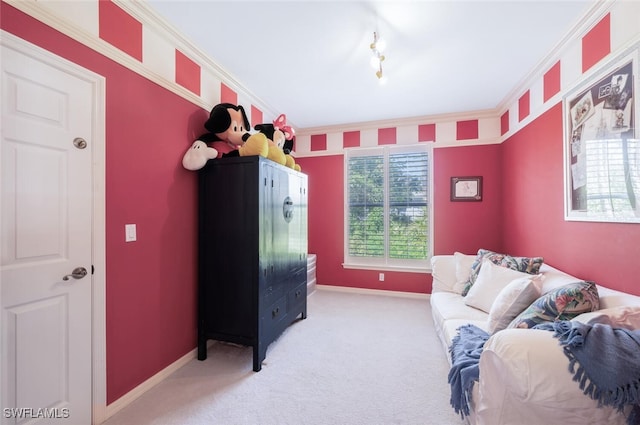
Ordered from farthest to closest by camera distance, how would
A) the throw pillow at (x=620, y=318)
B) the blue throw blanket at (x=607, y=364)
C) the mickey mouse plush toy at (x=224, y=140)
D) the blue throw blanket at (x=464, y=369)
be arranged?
the mickey mouse plush toy at (x=224, y=140), the blue throw blanket at (x=464, y=369), the throw pillow at (x=620, y=318), the blue throw blanket at (x=607, y=364)

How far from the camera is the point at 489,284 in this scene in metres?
2.25

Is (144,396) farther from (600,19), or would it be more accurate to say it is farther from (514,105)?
(514,105)

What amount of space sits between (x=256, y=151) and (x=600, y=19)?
8.66ft

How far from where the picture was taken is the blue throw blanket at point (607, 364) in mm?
885

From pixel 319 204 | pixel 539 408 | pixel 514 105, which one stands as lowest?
pixel 539 408

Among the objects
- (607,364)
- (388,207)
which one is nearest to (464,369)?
(607,364)

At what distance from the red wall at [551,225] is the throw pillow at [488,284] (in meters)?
0.43

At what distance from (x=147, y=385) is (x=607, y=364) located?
2.58 metres

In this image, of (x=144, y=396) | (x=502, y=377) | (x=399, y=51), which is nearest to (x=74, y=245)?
(x=144, y=396)

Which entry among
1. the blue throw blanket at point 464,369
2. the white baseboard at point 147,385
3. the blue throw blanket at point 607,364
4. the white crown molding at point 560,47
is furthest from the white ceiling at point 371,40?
the white baseboard at point 147,385

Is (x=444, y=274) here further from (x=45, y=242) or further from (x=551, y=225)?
(x=45, y=242)

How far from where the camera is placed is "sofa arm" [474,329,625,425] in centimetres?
92

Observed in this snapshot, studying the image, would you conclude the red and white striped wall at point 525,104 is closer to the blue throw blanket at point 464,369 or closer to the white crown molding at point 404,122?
the white crown molding at point 404,122

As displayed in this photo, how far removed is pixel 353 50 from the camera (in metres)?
2.22
